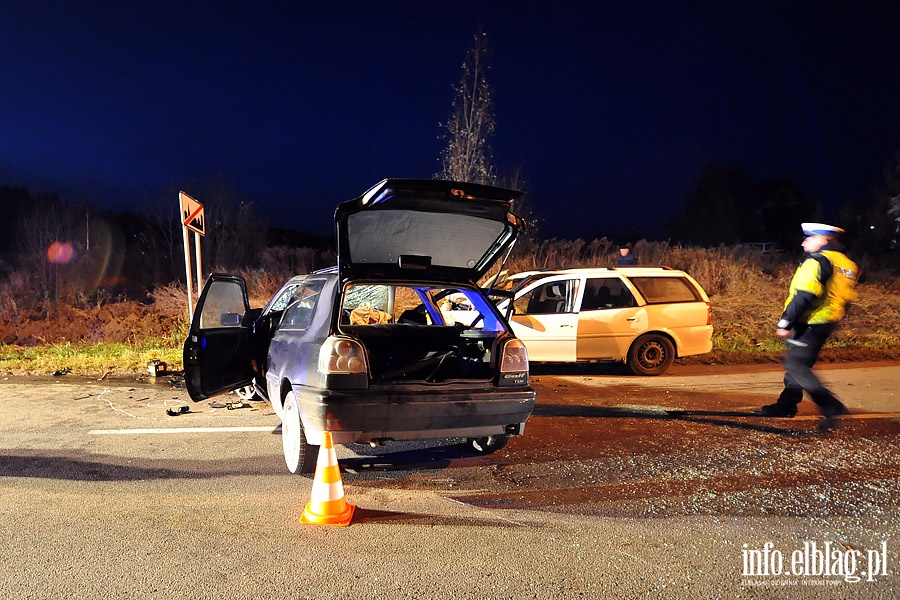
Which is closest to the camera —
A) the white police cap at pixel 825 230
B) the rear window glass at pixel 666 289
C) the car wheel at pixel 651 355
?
the white police cap at pixel 825 230

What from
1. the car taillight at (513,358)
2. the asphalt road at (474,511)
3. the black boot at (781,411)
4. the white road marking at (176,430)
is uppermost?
the car taillight at (513,358)

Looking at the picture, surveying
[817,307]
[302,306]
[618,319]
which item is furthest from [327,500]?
[618,319]

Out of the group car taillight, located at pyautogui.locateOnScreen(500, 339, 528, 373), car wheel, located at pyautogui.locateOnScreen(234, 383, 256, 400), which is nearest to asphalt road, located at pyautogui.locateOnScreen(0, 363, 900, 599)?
car wheel, located at pyautogui.locateOnScreen(234, 383, 256, 400)

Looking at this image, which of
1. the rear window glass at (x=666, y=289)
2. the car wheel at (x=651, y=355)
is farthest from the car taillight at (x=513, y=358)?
→ the rear window glass at (x=666, y=289)

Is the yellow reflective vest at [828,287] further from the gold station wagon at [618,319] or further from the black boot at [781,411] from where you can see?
the gold station wagon at [618,319]

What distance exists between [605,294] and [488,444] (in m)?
4.56

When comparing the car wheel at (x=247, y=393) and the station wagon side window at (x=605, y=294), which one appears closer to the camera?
the car wheel at (x=247, y=393)

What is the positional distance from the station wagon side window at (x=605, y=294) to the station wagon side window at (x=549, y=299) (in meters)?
0.24

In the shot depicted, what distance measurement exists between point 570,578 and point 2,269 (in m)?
30.1

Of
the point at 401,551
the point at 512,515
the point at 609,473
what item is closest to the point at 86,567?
the point at 401,551

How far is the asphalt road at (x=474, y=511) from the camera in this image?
9.11ft

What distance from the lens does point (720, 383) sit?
7840mm

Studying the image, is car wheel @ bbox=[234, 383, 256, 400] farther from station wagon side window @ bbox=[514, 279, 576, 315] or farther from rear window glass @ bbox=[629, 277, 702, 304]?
rear window glass @ bbox=[629, 277, 702, 304]

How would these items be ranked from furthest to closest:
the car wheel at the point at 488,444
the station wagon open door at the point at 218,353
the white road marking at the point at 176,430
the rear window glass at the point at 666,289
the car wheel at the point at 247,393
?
the rear window glass at the point at 666,289
the car wheel at the point at 247,393
the white road marking at the point at 176,430
the station wagon open door at the point at 218,353
the car wheel at the point at 488,444
